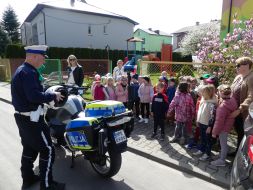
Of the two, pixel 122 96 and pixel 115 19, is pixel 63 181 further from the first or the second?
pixel 115 19

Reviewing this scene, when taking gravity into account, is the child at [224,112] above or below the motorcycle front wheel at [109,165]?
above

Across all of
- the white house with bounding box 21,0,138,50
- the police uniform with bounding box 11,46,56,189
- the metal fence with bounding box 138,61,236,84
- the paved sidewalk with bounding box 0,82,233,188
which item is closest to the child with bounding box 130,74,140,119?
the metal fence with bounding box 138,61,236,84

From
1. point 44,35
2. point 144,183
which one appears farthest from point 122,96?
point 44,35

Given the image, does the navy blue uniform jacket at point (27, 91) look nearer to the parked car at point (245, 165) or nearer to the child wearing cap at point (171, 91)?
the parked car at point (245, 165)

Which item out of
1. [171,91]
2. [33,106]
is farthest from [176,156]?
[33,106]

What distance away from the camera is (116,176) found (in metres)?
3.94

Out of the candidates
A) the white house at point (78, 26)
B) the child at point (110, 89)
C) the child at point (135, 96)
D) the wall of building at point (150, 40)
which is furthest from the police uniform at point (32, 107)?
the wall of building at point (150, 40)

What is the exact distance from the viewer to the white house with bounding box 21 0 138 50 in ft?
88.7

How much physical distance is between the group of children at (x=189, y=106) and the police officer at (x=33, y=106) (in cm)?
252

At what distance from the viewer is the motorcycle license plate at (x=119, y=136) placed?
338 centimetres

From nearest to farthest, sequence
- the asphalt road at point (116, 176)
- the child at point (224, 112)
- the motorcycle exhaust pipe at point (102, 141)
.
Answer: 1. the motorcycle exhaust pipe at point (102, 141)
2. the asphalt road at point (116, 176)
3. the child at point (224, 112)

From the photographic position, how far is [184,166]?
415 centimetres

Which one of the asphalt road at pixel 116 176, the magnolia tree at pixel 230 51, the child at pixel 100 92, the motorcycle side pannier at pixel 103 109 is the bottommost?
the asphalt road at pixel 116 176

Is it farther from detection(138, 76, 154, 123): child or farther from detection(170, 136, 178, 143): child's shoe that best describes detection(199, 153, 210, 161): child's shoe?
detection(138, 76, 154, 123): child
